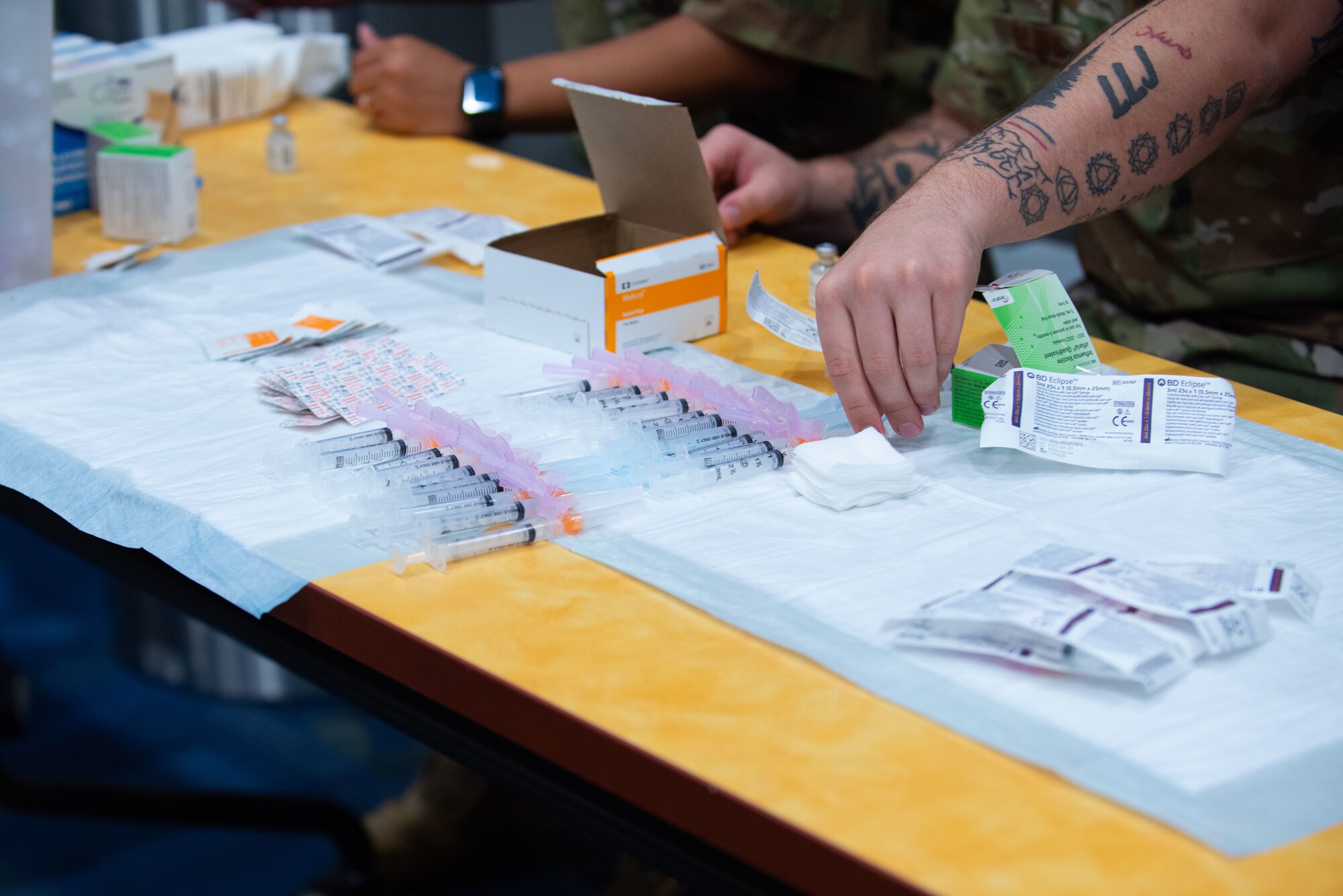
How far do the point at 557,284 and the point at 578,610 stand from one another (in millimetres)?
460

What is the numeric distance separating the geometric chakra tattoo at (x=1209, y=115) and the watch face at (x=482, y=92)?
1.13 m

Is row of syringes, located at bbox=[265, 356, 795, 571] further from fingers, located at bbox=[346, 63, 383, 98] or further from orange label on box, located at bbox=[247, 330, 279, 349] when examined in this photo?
fingers, located at bbox=[346, 63, 383, 98]

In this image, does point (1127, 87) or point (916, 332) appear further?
point (1127, 87)

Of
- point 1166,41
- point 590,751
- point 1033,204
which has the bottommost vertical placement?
point 590,751

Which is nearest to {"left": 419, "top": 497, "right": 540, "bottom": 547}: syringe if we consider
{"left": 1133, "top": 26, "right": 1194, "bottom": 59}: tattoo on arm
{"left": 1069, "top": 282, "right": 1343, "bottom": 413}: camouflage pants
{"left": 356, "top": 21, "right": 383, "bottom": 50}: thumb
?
{"left": 1133, "top": 26, "right": 1194, "bottom": 59}: tattoo on arm

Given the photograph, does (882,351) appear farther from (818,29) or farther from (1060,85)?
(818,29)

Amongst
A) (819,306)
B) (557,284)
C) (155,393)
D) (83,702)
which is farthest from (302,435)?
Result: (83,702)

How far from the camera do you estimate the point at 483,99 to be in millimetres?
1980

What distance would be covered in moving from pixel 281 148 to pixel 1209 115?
118 centimetres

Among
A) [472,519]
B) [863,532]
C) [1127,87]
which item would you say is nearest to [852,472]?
[863,532]

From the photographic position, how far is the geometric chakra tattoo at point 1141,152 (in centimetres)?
117

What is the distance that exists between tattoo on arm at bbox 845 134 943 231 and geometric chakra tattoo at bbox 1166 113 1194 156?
22.0 inches

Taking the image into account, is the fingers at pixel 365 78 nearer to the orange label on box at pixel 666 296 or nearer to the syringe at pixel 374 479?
the orange label on box at pixel 666 296

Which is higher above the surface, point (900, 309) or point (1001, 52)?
point (1001, 52)
